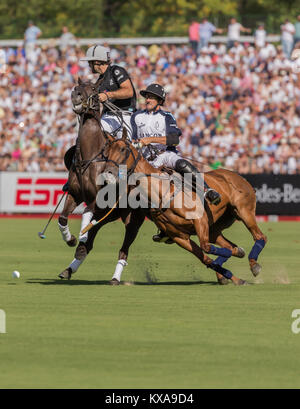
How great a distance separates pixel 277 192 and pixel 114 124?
1511 centimetres

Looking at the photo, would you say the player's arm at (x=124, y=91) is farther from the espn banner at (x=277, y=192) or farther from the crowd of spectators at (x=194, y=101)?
the crowd of spectators at (x=194, y=101)

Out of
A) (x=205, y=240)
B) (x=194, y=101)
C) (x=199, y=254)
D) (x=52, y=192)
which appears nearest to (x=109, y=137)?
(x=205, y=240)

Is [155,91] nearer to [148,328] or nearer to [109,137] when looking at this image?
[109,137]

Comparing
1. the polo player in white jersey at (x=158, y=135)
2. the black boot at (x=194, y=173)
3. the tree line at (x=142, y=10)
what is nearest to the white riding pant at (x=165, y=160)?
the polo player in white jersey at (x=158, y=135)

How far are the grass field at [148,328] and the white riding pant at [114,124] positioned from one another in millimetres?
2123

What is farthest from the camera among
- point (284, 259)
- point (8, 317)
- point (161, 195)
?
point (284, 259)

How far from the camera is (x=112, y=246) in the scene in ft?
70.3

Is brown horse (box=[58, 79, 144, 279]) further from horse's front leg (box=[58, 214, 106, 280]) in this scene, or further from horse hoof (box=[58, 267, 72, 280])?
horse hoof (box=[58, 267, 72, 280])

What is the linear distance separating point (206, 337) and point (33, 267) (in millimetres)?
7322

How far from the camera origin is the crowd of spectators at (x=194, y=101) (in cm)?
2927

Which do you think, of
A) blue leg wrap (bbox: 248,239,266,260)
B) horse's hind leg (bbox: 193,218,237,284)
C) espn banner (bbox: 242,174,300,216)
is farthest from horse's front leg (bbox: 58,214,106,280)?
espn banner (bbox: 242,174,300,216)

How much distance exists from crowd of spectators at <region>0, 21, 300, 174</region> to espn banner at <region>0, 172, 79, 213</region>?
68 cm
